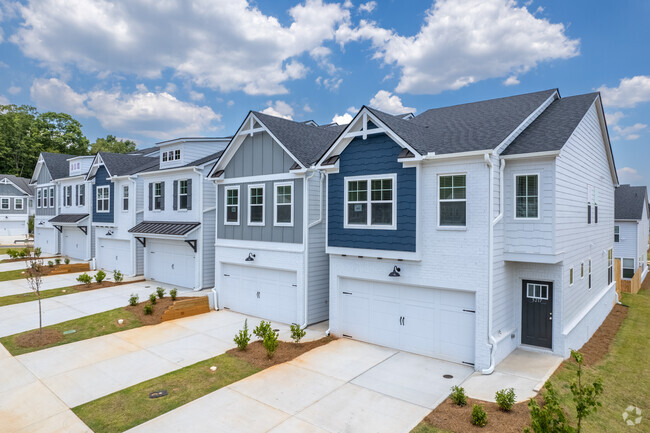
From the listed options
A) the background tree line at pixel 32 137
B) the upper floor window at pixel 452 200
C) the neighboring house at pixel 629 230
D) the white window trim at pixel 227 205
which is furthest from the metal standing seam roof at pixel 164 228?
the background tree line at pixel 32 137

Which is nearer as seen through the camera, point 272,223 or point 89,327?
point 89,327

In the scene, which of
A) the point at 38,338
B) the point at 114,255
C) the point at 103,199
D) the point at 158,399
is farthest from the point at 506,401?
the point at 103,199

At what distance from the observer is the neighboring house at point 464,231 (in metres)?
9.88

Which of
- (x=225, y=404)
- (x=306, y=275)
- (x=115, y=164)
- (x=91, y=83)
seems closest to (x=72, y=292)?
(x=115, y=164)

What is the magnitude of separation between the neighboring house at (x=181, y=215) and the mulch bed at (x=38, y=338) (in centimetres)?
642

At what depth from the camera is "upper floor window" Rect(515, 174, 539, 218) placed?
10.1 meters

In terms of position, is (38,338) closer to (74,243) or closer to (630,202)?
(74,243)

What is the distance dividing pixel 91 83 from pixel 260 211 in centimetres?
3577

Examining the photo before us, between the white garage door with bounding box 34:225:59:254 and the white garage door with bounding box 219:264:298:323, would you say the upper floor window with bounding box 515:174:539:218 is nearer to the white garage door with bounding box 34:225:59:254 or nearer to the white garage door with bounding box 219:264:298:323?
the white garage door with bounding box 219:264:298:323

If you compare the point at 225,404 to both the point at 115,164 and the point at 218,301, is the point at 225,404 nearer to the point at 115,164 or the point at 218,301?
→ the point at 218,301

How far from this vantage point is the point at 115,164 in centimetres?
2486

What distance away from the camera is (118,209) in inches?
936

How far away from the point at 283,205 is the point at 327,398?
7545 mm

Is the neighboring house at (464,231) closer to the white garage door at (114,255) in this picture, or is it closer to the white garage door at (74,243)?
the white garage door at (114,255)
